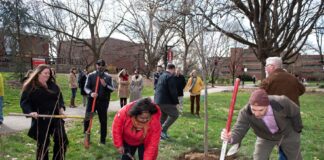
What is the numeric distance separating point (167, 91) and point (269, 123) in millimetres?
4390

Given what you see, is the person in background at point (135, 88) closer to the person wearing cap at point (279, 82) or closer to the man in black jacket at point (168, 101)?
the man in black jacket at point (168, 101)

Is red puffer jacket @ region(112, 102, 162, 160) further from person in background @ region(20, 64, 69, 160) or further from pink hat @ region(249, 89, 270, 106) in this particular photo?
person in background @ region(20, 64, 69, 160)

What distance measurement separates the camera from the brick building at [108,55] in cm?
5004

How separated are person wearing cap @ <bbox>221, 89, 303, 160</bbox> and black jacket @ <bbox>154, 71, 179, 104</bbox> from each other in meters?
3.89

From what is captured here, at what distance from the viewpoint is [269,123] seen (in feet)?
14.1

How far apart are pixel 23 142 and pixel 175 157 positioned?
10.9 feet

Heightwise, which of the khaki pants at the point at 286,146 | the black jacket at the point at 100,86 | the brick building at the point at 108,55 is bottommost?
the khaki pants at the point at 286,146

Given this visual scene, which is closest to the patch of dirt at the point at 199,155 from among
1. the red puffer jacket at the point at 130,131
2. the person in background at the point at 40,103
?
the person in background at the point at 40,103

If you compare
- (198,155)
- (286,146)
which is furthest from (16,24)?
(286,146)

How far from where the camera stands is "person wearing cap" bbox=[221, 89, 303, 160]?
12.8 ft

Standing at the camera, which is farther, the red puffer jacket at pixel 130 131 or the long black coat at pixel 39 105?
the long black coat at pixel 39 105

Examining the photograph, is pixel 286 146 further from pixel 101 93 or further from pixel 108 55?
pixel 108 55

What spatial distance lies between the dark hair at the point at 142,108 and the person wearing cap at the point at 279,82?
283 centimetres

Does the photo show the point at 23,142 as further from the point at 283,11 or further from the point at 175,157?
the point at 283,11
